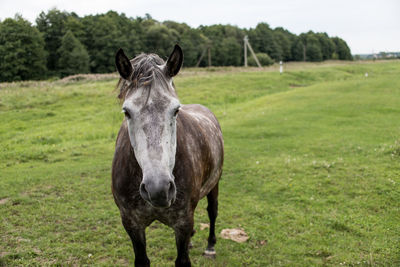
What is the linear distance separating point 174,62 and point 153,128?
0.81m

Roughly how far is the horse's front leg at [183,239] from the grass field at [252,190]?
1227 mm

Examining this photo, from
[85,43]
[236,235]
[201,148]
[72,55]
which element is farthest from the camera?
[85,43]

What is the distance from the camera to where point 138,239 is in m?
3.36

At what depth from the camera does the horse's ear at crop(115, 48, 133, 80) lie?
8.75 ft

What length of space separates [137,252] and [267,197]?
421cm

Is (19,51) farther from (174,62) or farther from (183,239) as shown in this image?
(183,239)

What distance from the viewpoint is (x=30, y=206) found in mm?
6398

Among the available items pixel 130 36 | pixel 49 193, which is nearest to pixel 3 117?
pixel 49 193

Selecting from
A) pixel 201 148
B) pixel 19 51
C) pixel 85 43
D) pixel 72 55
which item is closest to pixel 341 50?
pixel 85 43

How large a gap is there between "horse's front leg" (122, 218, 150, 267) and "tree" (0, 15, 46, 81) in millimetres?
50875

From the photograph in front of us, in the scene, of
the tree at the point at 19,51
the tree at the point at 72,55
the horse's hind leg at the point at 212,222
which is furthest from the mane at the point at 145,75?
the tree at the point at 72,55

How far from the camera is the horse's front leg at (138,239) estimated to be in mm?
3295

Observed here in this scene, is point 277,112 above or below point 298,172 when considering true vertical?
above

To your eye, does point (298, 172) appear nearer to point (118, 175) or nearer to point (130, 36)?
point (118, 175)
